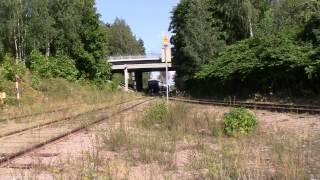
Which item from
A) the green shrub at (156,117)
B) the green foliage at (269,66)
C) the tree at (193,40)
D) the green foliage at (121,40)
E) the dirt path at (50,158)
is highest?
the green foliage at (121,40)

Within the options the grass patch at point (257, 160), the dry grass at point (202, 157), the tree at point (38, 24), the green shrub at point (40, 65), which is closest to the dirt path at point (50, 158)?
the dry grass at point (202, 157)

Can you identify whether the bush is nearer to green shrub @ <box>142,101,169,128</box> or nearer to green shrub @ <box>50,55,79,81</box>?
green shrub @ <box>142,101,169,128</box>

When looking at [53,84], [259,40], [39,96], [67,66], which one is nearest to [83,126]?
[39,96]

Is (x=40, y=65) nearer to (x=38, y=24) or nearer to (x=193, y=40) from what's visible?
(x=38, y=24)

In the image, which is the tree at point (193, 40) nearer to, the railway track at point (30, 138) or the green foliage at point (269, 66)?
the green foliage at point (269, 66)

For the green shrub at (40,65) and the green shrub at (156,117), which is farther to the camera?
the green shrub at (40,65)

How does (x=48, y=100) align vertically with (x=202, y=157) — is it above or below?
above

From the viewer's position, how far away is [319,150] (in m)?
11.4

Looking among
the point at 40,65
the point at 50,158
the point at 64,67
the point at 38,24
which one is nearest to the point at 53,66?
the point at 64,67

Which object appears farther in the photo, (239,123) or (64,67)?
(64,67)

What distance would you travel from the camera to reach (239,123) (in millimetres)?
14711

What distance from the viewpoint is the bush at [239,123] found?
47.8 feet

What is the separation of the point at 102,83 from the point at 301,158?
7424cm

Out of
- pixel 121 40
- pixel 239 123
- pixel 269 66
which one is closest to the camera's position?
pixel 239 123
